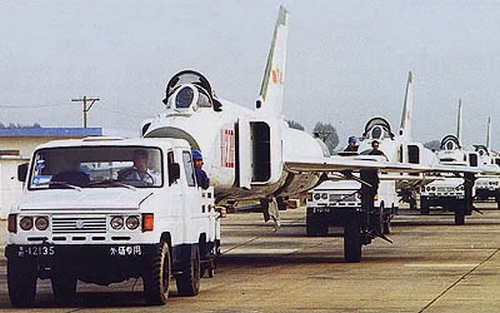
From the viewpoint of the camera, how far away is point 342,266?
2370 cm

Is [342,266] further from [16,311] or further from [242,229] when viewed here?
[242,229]

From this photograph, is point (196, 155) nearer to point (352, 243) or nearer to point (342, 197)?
point (352, 243)

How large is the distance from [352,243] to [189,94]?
16.4ft

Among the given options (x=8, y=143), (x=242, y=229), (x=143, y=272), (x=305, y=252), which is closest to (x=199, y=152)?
(x=143, y=272)

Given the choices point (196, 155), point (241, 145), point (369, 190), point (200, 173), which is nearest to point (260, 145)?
A: point (241, 145)

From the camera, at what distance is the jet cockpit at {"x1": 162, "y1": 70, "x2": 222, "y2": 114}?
70.2ft

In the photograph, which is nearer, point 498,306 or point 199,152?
point 498,306

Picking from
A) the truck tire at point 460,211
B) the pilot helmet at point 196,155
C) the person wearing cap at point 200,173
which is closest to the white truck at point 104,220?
the person wearing cap at point 200,173

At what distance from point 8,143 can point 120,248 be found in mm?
67951

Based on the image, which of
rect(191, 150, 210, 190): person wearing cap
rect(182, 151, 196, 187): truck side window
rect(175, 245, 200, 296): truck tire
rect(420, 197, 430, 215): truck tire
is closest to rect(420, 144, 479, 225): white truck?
rect(420, 197, 430, 215): truck tire

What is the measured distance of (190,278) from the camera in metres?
17.1

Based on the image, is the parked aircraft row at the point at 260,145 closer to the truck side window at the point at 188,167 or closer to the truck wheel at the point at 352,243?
the truck wheel at the point at 352,243

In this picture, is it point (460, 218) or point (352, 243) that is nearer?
point (352, 243)

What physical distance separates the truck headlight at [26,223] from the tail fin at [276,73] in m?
12.6
